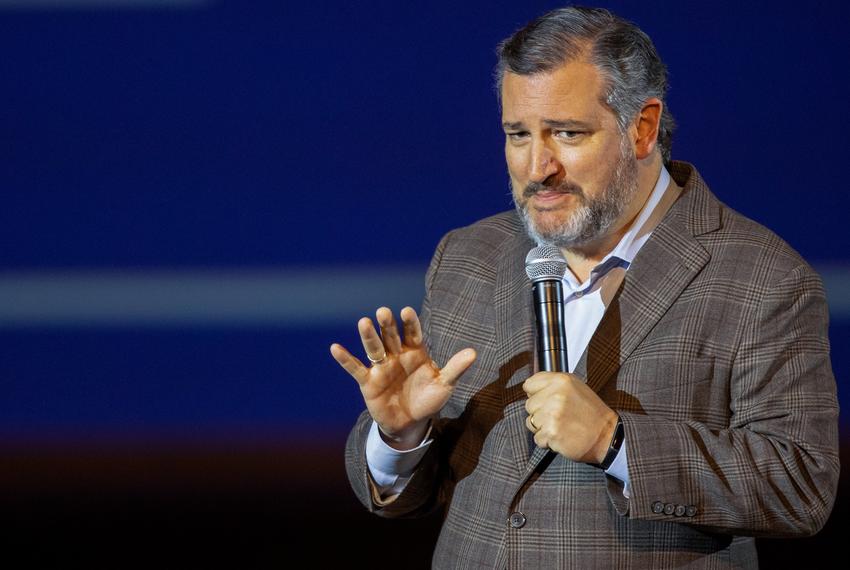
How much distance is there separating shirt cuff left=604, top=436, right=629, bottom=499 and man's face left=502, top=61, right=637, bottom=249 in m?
0.39

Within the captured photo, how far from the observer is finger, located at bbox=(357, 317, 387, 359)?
1454 millimetres

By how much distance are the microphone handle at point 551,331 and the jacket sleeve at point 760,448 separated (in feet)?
0.42

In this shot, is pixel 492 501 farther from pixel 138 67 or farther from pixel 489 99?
pixel 138 67

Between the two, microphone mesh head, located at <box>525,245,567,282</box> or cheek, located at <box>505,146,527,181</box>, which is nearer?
microphone mesh head, located at <box>525,245,567,282</box>

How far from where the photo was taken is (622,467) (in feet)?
4.60

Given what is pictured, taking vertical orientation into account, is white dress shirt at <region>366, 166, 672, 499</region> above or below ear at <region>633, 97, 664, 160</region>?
below

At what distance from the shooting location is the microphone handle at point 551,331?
142 centimetres

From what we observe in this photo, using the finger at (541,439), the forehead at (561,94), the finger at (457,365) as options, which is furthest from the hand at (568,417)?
the forehead at (561,94)

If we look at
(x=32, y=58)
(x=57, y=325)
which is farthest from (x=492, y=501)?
(x=32, y=58)

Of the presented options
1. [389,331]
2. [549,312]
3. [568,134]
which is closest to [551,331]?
[549,312]

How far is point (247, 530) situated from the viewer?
2709 millimetres

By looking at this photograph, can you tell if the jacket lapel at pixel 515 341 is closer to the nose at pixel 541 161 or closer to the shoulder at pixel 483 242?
the shoulder at pixel 483 242

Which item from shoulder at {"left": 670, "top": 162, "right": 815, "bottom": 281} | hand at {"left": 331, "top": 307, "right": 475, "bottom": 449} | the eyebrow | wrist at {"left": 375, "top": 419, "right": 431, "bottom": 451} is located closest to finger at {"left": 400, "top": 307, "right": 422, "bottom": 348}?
hand at {"left": 331, "top": 307, "right": 475, "bottom": 449}

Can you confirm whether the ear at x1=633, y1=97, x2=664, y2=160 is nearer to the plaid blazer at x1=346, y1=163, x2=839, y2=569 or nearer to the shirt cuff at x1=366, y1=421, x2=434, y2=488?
the plaid blazer at x1=346, y1=163, x2=839, y2=569
